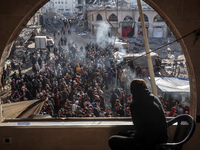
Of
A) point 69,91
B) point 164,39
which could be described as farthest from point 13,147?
point 164,39

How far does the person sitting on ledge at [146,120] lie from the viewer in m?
2.64

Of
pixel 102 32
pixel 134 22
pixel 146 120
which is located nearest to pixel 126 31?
pixel 134 22

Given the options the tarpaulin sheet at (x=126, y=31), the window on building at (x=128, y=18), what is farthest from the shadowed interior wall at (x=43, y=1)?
the window on building at (x=128, y=18)

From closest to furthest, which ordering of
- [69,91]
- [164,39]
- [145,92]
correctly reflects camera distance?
[145,92], [69,91], [164,39]

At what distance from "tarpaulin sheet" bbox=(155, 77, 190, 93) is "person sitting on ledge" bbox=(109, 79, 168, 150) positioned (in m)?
8.08

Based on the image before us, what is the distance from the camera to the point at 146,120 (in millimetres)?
2645

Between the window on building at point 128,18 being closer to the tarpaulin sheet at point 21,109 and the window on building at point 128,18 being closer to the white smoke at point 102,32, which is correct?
the white smoke at point 102,32

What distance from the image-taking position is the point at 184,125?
10.9 feet

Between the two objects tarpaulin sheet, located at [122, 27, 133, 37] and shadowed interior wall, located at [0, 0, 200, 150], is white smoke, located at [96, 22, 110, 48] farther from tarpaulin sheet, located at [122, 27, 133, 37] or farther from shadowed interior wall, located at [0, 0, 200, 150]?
shadowed interior wall, located at [0, 0, 200, 150]

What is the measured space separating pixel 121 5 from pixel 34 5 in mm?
35211

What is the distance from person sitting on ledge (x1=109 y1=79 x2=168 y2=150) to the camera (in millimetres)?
2643

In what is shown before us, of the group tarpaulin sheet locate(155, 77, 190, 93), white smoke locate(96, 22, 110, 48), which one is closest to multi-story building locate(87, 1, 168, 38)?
white smoke locate(96, 22, 110, 48)

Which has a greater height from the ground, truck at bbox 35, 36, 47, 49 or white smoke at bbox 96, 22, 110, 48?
white smoke at bbox 96, 22, 110, 48

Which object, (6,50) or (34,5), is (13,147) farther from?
(34,5)
